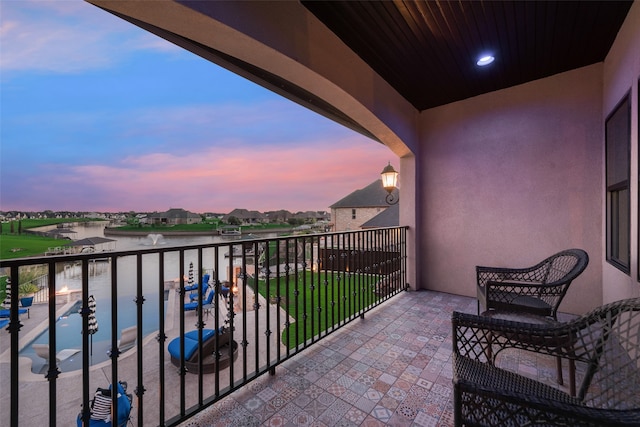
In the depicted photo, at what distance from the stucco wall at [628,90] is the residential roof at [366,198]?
1707 centimetres

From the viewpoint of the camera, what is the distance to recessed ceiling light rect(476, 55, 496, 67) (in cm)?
280

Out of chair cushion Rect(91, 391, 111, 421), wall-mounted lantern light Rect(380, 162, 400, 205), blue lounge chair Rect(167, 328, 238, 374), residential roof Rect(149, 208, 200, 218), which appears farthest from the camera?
residential roof Rect(149, 208, 200, 218)

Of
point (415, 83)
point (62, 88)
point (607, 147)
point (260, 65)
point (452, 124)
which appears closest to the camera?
point (260, 65)

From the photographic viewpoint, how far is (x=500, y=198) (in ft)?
11.7

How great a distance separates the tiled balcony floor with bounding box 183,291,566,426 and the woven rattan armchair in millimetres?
476

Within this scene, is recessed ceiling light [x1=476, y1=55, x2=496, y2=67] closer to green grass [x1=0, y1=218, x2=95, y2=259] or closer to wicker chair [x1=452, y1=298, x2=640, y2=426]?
wicker chair [x1=452, y1=298, x2=640, y2=426]

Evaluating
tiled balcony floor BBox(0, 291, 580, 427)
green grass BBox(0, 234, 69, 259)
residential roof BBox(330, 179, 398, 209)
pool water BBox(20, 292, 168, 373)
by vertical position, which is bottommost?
pool water BBox(20, 292, 168, 373)

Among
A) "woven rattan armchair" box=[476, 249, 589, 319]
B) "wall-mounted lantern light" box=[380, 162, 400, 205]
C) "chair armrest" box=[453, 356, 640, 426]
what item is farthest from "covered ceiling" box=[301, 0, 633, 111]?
"chair armrest" box=[453, 356, 640, 426]

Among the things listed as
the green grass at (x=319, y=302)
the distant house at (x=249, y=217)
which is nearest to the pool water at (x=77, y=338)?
the green grass at (x=319, y=302)

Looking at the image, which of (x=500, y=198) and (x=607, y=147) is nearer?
(x=607, y=147)

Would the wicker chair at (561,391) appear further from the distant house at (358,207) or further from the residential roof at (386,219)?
the distant house at (358,207)

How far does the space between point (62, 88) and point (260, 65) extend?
9462 mm

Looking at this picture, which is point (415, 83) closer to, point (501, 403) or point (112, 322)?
point (501, 403)

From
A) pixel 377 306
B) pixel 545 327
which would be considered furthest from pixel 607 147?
pixel 377 306
